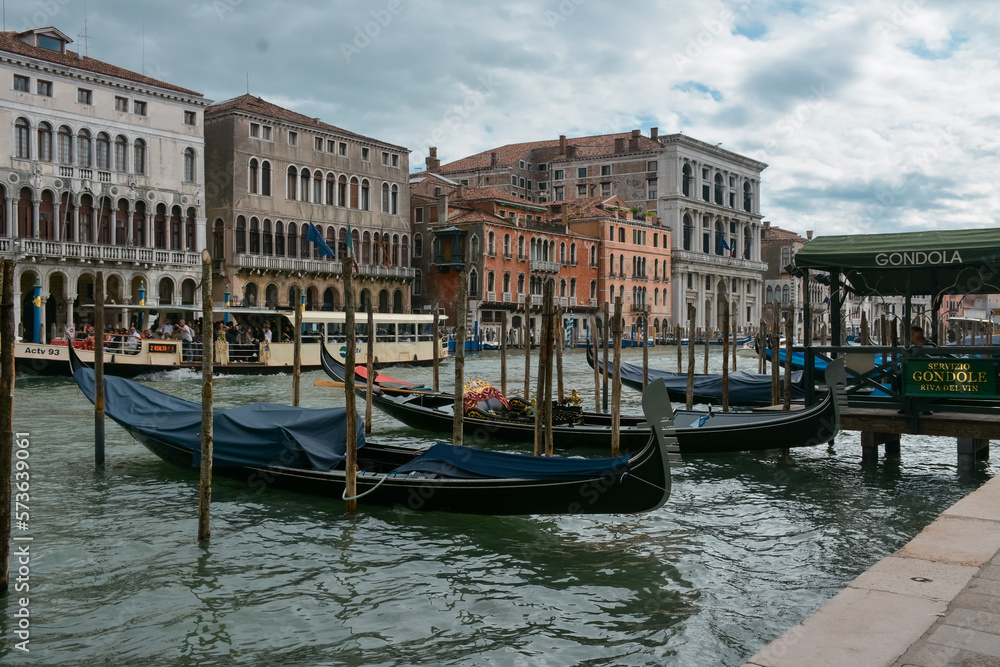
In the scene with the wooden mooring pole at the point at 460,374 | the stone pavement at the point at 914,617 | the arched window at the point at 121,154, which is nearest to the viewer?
the stone pavement at the point at 914,617

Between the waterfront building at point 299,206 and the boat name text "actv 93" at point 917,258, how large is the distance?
19.5m

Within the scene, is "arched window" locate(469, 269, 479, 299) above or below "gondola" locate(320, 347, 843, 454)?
above

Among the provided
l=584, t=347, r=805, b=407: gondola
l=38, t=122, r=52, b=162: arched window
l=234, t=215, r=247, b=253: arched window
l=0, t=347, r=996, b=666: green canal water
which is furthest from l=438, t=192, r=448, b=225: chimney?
l=0, t=347, r=996, b=666: green canal water

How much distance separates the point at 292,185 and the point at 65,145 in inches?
297

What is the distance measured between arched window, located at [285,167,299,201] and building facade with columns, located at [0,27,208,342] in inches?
131

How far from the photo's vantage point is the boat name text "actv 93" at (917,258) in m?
7.16

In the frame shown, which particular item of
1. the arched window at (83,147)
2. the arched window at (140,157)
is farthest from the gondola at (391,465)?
the arched window at (140,157)

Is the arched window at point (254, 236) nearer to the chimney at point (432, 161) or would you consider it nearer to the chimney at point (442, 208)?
the chimney at point (442, 208)

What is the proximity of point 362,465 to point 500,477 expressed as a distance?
1616 millimetres

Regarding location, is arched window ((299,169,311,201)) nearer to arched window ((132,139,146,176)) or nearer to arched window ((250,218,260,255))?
arched window ((250,218,260,255))

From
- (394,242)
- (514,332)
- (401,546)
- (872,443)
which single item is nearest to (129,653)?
(401,546)

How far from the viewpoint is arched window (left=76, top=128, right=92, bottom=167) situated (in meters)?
23.3

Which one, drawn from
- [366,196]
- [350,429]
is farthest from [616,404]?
[366,196]

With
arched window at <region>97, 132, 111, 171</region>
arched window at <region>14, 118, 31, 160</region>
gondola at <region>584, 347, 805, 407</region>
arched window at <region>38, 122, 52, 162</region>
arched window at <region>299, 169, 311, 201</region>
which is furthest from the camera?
arched window at <region>299, 169, 311, 201</region>
